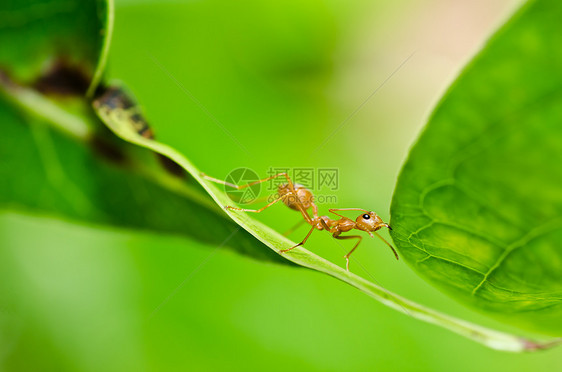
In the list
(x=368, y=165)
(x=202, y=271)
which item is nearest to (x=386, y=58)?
(x=368, y=165)

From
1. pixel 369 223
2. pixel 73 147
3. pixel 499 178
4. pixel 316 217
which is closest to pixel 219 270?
pixel 316 217

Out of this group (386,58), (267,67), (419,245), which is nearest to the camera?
(419,245)

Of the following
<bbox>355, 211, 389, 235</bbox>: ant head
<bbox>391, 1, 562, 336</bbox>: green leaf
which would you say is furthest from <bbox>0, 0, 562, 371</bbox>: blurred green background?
<bbox>391, 1, 562, 336</bbox>: green leaf

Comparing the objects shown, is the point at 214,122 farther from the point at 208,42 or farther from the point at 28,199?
the point at 28,199

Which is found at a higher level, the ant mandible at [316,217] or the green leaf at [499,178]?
the green leaf at [499,178]

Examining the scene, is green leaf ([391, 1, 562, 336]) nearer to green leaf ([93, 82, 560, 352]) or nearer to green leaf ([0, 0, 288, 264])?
green leaf ([93, 82, 560, 352])

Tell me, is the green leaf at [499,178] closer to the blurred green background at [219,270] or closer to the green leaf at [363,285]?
the green leaf at [363,285]

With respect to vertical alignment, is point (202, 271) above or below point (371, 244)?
below

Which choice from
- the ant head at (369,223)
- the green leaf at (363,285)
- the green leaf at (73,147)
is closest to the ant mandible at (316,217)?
the ant head at (369,223)
